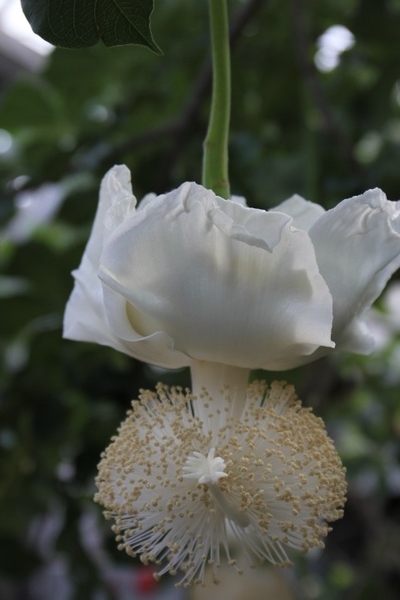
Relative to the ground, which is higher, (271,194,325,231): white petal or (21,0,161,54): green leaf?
(21,0,161,54): green leaf

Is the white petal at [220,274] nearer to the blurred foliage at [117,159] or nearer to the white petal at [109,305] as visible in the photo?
the white petal at [109,305]

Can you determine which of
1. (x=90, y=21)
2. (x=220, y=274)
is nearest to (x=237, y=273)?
(x=220, y=274)

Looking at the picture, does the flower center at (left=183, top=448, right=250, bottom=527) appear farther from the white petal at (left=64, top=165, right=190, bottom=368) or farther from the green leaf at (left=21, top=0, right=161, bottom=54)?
the green leaf at (left=21, top=0, right=161, bottom=54)

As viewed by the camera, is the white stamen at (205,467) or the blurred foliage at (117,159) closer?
the white stamen at (205,467)

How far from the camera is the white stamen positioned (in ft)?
0.98

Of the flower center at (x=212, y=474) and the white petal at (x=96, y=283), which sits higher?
the white petal at (x=96, y=283)

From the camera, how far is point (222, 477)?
30 centimetres

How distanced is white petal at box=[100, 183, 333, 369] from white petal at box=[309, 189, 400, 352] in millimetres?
16

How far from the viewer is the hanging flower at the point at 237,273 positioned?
29cm

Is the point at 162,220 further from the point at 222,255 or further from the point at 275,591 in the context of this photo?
the point at 275,591

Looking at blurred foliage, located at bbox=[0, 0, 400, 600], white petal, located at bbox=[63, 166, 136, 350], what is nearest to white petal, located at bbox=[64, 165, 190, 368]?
white petal, located at bbox=[63, 166, 136, 350]

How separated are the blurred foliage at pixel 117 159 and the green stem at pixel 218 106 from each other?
29cm

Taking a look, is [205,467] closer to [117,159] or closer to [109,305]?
[109,305]

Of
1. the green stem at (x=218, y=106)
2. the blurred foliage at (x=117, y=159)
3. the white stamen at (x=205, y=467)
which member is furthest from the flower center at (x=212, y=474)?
the blurred foliage at (x=117, y=159)
